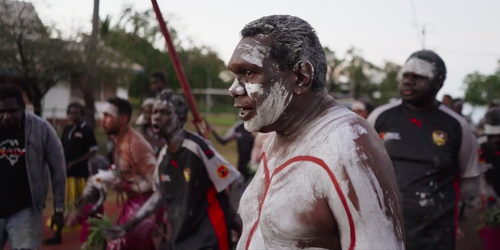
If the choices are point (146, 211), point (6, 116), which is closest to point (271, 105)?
point (146, 211)

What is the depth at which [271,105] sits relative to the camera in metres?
2.02

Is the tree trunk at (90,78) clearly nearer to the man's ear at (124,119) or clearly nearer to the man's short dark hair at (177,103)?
the man's ear at (124,119)

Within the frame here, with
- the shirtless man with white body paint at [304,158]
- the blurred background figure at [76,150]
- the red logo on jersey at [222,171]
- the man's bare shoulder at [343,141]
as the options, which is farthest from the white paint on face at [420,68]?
the blurred background figure at [76,150]

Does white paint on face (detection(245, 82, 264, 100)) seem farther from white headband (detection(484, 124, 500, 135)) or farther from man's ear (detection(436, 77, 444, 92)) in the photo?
white headband (detection(484, 124, 500, 135))

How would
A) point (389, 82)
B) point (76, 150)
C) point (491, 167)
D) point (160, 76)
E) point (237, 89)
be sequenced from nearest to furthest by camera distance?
point (237, 89)
point (491, 167)
point (76, 150)
point (160, 76)
point (389, 82)

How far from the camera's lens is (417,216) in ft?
14.5

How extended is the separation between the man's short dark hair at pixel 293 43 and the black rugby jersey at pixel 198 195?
286cm

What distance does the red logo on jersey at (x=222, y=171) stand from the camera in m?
4.80

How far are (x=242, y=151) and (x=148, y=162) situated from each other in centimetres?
398

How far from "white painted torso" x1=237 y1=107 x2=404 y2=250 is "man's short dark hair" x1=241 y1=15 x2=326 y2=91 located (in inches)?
6.8

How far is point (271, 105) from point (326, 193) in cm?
40

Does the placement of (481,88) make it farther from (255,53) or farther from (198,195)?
(255,53)

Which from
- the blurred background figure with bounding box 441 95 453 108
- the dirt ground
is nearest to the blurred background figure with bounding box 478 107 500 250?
the dirt ground

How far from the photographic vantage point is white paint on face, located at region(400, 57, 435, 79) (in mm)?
4594
